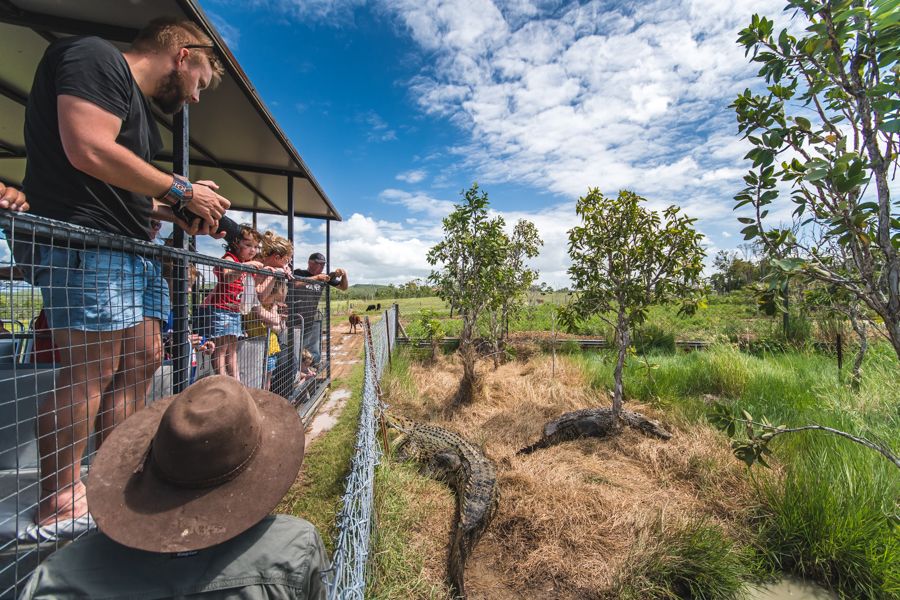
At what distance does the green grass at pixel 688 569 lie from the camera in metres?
2.66

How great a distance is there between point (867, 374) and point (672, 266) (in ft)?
12.2

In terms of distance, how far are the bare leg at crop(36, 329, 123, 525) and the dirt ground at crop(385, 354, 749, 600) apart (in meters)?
2.18

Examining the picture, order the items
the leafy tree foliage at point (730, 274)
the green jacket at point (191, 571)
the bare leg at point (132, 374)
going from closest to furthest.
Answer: the green jacket at point (191, 571), the bare leg at point (132, 374), the leafy tree foliage at point (730, 274)

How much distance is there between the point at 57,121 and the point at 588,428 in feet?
18.7

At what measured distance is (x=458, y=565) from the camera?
277cm

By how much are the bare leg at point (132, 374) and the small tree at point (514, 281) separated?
7.43m

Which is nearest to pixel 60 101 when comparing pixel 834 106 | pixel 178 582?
pixel 178 582

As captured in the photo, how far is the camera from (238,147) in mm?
4121

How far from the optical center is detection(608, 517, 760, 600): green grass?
8.74ft

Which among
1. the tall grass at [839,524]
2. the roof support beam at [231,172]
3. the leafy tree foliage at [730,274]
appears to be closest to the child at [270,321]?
the roof support beam at [231,172]

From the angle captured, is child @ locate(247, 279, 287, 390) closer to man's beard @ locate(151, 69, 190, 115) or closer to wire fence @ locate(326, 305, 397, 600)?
wire fence @ locate(326, 305, 397, 600)

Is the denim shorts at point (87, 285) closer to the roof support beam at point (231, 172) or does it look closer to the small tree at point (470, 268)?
the roof support beam at point (231, 172)

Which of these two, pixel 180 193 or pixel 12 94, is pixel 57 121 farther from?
pixel 12 94

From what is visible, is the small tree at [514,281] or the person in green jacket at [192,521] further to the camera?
the small tree at [514,281]
